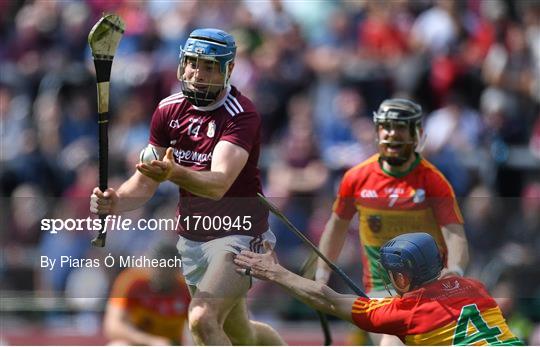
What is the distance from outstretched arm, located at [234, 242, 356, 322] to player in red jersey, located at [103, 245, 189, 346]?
1.73ft

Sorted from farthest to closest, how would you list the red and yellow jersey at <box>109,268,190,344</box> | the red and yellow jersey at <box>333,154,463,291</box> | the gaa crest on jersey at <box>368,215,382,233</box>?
1. the gaa crest on jersey at <box>368,215,382,233</box>
2. the red and yellow jersey at <box>333,154,463,291</box>
3. the red and yellow jersey at <box>109,268,190,344</box>

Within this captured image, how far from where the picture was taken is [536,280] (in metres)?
8.83

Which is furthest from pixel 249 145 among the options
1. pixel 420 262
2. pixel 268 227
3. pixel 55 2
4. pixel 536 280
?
pixel 55 2

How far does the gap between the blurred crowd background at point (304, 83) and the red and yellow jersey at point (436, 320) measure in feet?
14.8

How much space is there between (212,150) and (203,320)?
0.93 meters

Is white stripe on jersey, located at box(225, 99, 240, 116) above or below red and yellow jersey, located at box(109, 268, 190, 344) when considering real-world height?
above

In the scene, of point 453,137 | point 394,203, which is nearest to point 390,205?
point 394,203

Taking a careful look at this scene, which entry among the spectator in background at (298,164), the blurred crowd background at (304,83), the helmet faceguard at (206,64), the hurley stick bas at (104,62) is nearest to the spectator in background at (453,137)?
the blurred crowd background at (304,83)

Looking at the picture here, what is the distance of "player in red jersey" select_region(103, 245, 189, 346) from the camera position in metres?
8.41

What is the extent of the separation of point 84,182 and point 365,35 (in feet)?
10.1

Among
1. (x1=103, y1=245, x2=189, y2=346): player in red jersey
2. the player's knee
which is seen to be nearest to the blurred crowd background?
(x1=103, y1=245, x2=189, y2=346): player in red jersey

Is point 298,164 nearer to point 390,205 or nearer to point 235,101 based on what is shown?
point 390,205

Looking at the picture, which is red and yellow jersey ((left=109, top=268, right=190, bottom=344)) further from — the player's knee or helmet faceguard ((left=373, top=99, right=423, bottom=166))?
helmet faceguard ((left=373, top=99, right=423, bottom=166))

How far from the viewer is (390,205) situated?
9148 millimetres
